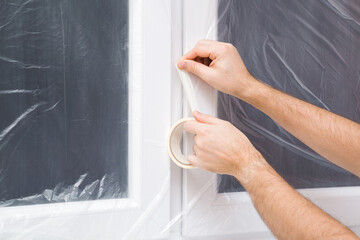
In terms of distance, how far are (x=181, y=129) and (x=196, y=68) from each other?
131mm

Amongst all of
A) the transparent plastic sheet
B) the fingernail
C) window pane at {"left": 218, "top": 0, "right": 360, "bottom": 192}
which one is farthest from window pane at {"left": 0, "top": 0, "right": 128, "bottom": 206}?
window pane at {"left": 218, "top": 0, "right": 360, "bottom": 192}

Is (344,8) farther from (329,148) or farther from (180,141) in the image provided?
(180,141)

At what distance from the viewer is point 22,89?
588 millimetres

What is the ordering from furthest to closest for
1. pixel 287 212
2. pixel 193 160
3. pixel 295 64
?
pixel 295 64 < pixel 193 160 < pixel 287 212

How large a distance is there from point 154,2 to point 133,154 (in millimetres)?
312

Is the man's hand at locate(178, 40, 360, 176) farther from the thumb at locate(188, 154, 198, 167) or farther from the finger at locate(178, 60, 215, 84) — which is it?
the thumb at locate(188, 154, 198, 167)

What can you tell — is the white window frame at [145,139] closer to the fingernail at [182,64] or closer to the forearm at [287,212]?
the fingernail at [182,64]

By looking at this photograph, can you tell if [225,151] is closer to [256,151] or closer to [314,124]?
[256,151]

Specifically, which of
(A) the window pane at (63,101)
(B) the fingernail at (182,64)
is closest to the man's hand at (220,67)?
(B) the fingernail at (182,64)

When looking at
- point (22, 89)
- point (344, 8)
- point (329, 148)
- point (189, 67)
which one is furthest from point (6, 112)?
point (344, 8)

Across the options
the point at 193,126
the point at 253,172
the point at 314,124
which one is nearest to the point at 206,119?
the point at 193,126

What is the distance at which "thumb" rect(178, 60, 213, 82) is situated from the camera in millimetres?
646

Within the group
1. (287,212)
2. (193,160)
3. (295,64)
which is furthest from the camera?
(295,64)

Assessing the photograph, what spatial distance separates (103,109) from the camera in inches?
25.3
